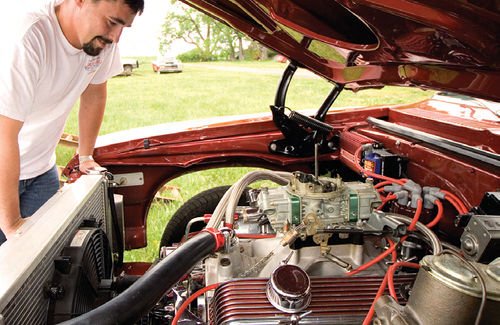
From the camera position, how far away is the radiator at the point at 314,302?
2.73ft

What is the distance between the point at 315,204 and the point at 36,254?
0.74 m

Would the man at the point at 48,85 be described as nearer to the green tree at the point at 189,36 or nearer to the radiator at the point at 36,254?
the radiator at the point at 36,254

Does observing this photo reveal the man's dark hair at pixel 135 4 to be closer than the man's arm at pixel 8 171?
No

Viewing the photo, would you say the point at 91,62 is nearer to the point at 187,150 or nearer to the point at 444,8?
the point at 187,150

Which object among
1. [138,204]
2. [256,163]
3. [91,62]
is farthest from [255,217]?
[91,62]

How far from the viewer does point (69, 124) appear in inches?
207

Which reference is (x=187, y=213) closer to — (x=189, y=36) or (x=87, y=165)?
(x=87, y=165)

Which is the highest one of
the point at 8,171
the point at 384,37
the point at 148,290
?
the point at 384,37

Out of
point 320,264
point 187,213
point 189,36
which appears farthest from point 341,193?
point 189,36

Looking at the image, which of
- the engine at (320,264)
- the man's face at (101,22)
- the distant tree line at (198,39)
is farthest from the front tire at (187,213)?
the distant tree line at (198,39)

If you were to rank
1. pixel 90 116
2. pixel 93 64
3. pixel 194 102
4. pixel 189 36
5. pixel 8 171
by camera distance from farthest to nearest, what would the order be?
1. pixel 189 36
2. pixel 194 102
3. pixel 90 116
4. pixel 93 64
5. pixel 8 171

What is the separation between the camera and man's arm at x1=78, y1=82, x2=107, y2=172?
1663mm

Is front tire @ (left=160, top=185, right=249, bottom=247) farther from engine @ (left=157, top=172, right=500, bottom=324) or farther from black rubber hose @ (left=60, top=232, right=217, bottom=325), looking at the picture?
black rubber hose @ (left=60, top=232, right=217, bottom=325)

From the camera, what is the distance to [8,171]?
114 centimetres
